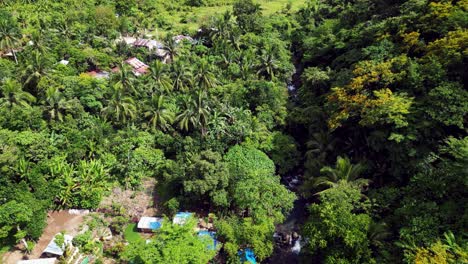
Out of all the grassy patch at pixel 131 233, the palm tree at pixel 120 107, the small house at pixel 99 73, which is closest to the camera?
Result: the grassy patch at pixel 131 233

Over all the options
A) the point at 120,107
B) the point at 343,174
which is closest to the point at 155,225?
the point at 120,107

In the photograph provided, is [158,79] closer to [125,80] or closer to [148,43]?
[125,80]

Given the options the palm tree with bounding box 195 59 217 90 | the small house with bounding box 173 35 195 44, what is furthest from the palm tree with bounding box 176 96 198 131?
the small house with bounding box 173 35 195 44

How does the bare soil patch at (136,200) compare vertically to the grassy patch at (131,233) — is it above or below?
above

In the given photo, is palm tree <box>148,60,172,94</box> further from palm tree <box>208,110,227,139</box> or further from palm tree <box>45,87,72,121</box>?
palm tree <box>45,87,72,121</box>

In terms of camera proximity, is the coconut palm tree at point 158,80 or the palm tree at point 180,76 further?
the palm tree at point 180,76

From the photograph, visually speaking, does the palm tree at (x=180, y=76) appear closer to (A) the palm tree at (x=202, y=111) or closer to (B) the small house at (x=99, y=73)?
(A) the palm tree at (x=202, y=111)

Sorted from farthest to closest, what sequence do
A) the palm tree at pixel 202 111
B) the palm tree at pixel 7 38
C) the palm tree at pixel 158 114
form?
the palm tree at pixel 7 38 → the palm tree at pixel 158 114 → the palm tree at pixel 202 111

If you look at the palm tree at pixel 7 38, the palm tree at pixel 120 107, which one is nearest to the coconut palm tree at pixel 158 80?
the palm tree at pixel 120 107
